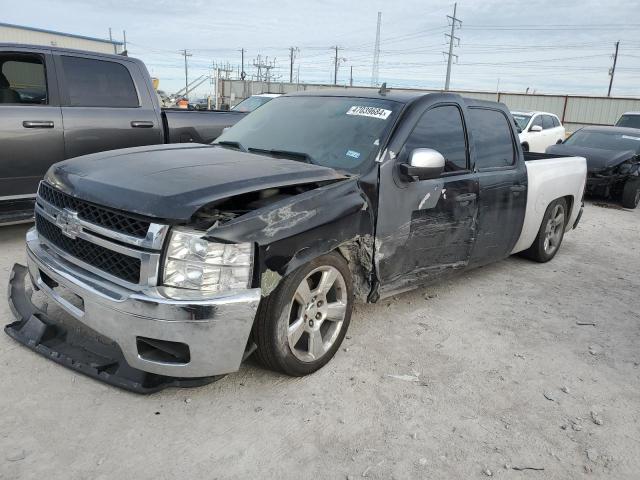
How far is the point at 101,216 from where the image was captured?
2719 mm

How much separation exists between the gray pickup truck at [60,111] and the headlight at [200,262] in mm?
3386

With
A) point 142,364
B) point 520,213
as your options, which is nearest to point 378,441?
point 142,364

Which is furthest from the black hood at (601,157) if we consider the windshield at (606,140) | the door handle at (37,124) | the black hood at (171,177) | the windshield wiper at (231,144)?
the door handle at (37,124)

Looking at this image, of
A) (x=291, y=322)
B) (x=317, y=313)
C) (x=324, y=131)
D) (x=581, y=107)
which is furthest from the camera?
(x=581, y=107)

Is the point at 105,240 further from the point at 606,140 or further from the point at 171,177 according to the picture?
the point at 606,140

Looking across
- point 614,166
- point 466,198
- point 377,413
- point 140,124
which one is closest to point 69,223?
point 377,413

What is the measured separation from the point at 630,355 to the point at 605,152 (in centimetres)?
855

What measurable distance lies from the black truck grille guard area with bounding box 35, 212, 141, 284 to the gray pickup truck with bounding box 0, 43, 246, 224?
7.93 feet

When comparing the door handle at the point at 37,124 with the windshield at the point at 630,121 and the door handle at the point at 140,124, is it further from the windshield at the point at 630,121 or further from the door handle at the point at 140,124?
the windshield at the point at 630,121

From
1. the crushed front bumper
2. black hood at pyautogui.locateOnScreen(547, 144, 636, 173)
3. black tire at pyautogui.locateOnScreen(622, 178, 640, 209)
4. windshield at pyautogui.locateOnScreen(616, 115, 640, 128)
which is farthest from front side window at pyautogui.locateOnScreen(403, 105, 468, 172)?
windshield at pyautogui.locateOnScreen(616, 115, 640, 128)

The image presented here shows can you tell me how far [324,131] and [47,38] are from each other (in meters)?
30.5

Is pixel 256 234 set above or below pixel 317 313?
above

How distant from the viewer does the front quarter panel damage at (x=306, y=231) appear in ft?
8.63

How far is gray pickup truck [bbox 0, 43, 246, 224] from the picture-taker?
5.12m
